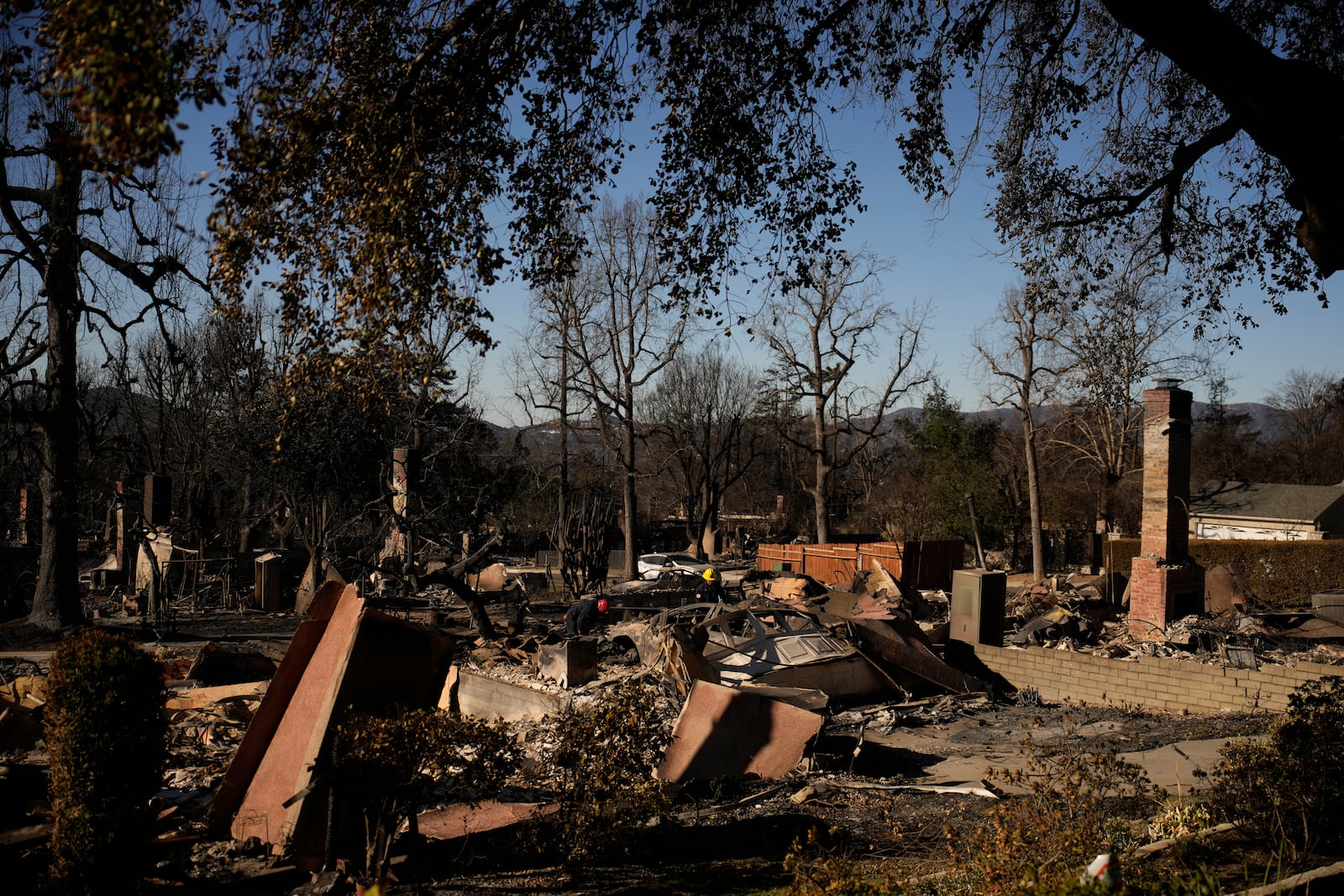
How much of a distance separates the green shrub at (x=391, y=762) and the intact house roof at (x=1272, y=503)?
134 feet

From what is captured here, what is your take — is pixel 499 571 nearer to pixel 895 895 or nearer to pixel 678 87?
pixel 678 87

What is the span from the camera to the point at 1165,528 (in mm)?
17141

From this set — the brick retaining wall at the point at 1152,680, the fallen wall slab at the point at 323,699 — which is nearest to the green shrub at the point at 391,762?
the fallen wall slab at the point at 323,699

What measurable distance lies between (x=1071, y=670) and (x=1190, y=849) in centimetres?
838

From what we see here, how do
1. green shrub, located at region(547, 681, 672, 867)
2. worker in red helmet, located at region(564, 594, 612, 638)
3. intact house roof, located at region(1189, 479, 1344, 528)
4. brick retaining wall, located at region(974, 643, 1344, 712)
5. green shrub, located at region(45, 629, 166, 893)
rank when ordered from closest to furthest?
green shrub, located at region(45, 629, 166, 893), green shrub, located at region(547, 681, 672, 867), brick retaining wall, located at region(974, 643, 1344, 712), worker in red helmet, located at region(564, 594, 612, 638), intact house roof, located at region(1189, 479, 1344, 528)

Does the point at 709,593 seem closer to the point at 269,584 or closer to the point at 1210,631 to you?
the point at 1210,631

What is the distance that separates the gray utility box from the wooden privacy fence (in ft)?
40.6

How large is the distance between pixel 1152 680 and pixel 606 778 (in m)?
9.81

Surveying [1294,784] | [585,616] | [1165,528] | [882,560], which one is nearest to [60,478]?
[585,616]

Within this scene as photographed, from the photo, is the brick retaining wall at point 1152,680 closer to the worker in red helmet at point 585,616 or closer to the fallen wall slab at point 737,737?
the fallen wall slab at point 737,737

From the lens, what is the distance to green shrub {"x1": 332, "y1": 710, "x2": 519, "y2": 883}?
5.46m

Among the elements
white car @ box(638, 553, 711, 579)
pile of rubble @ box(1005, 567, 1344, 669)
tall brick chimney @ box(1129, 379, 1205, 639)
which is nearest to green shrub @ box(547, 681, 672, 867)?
pile of rubble @ box(1005, 567, 1344, 669)

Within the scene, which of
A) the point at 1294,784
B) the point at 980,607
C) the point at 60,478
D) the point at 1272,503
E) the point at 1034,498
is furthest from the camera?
the point at 1272,503

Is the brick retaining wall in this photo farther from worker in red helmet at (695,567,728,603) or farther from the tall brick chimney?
worker in red helmet at (695,567,728,603)
